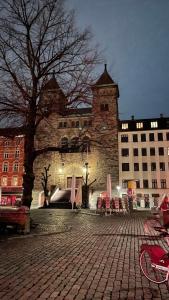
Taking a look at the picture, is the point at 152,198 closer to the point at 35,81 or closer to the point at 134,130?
the point at 134,130

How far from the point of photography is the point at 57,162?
5347 cm

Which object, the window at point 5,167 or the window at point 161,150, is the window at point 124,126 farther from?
the window at point 5,167

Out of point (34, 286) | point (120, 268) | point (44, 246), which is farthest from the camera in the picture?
point (44, 246)

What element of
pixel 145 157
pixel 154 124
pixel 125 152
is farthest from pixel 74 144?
pixel 154 124

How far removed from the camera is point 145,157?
52.7m

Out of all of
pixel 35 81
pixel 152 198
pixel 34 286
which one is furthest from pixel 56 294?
pixel 152 198

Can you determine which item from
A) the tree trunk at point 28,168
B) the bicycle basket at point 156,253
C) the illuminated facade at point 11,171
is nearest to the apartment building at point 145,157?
the illuminated facade at point 11,171

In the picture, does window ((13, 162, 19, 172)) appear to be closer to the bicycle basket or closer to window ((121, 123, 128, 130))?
window ((121, 123, 128, 130))

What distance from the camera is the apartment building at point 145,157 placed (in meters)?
50.2

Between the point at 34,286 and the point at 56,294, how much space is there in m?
0.59

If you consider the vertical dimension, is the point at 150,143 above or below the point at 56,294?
above

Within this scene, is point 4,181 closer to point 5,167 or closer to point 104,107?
A: point 5,167

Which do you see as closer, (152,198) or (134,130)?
(152,198)

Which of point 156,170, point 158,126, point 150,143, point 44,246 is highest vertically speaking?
point 158,126
